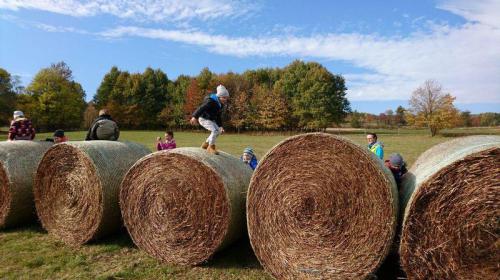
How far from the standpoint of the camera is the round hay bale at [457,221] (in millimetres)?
4133

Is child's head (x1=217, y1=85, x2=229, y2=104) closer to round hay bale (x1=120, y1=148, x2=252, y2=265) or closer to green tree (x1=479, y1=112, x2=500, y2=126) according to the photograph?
round hay bale (x1=120, y1=148, x2=252, y2=265)

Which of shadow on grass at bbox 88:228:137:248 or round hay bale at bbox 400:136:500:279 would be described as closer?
round hay bale at bbox 400:136:500:279

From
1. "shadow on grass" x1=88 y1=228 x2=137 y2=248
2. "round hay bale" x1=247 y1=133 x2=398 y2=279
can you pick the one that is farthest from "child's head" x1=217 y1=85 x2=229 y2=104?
"shadow on grass" x1=88 y1=228 x2=137 y2=248

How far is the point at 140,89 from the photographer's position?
234 ft

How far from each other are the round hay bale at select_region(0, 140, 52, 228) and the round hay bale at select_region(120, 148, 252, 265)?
245 centimetres

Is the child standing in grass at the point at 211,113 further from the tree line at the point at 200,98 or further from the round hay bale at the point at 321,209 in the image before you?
the tree line at the point at 200,98

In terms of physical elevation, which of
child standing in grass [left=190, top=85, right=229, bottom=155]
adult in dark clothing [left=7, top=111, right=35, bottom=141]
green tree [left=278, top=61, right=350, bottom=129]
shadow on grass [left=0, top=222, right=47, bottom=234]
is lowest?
shadow on grass [left=0, top=222, right=47, bottom=234]

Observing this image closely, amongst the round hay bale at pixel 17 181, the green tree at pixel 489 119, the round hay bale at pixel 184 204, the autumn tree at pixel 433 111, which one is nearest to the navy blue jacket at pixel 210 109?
the round hay bale at pixel 184 204

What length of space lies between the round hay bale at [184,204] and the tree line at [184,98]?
183 ft

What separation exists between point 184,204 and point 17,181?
11.8 ft

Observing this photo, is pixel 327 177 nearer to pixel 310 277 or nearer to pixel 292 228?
pixel 292 228

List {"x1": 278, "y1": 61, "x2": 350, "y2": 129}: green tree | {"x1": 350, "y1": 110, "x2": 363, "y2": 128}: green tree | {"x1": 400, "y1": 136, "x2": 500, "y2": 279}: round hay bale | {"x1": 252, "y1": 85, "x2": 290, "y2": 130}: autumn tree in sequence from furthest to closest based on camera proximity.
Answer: {"x1": 350, "y1": 110, "x2": 363, "y2": 128}: green tree → {"x1": 278, "y1": 61, "x2": 350, "y2": 129}: green tree → {"x1": 252, "y1": 85, "x2": 290, "y2": 130}: autumn tree → {"x1": 400, "y1": 136, "x2": 500, "y2": 279}: round hay bale

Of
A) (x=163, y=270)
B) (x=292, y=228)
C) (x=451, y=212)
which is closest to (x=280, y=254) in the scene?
(x=292, y=228)

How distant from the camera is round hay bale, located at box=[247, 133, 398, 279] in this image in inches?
186
